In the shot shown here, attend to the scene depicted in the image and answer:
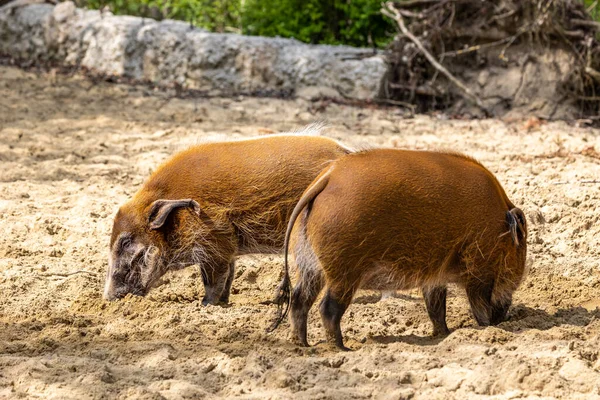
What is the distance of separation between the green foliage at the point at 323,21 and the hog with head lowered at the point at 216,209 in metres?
6.34

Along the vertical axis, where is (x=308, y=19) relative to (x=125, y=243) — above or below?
above

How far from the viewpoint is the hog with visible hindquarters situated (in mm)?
3912

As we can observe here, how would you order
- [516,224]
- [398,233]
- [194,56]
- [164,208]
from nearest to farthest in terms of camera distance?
[398,233], [516,224], [164,208], [194,56]

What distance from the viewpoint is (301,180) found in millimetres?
4707

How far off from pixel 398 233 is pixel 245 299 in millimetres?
1488

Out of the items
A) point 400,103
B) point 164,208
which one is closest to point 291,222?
point 164,208

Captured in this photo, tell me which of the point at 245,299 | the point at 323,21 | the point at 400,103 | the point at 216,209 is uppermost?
the point at 323,21

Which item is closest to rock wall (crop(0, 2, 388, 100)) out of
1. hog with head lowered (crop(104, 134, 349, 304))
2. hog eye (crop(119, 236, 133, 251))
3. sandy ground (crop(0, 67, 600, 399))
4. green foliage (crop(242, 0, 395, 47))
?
sandy ground (crop(0, 67, 600, 399))

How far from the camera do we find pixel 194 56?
33.2 feet

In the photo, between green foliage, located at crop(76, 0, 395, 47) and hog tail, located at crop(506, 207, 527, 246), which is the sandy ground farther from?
green foliage, located at crop(76, 0, 395, 47)

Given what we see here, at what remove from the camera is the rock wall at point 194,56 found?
379 inches

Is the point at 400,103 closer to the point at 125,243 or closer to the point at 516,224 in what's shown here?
the point at 125,243

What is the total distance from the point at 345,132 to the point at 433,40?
6.12ft

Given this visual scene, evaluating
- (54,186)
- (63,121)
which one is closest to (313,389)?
(54,186)
